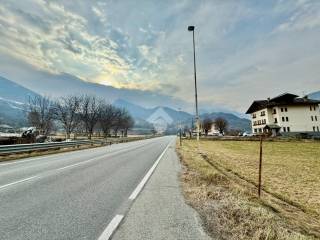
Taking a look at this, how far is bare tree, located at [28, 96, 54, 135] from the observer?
Answer: 55031 millimetres

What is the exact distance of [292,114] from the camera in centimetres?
7544

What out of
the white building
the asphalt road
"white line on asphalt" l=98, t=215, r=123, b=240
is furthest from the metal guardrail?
the white building

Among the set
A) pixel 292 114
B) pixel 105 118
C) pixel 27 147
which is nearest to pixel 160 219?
pixel 27 147

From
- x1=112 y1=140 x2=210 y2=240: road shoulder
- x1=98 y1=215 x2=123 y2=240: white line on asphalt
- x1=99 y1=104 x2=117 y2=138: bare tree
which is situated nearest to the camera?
x1=98 y1=215 x2=123 y2=240: white line on asphalt

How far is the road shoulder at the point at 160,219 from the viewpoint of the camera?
3986 millimetres

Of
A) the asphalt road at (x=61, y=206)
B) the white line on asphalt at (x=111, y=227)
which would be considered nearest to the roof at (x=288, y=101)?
the asphalt road at (x=61, y=206)

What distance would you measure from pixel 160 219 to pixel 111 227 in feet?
3.25

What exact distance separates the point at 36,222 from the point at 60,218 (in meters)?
0.41

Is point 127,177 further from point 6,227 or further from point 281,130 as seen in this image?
point 281,130

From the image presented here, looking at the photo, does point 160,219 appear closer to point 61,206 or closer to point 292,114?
point 61,206

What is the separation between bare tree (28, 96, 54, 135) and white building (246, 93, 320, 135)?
5959 cm

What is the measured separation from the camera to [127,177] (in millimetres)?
9391

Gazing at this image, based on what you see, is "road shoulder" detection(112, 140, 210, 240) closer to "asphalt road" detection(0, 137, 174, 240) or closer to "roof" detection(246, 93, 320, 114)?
"asphalt road" detection(0, 137, 174, 240)

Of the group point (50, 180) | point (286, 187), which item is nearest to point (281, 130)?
point (286, 187)
